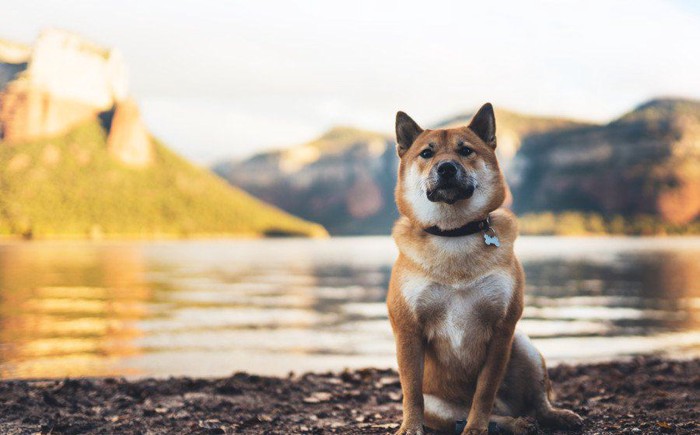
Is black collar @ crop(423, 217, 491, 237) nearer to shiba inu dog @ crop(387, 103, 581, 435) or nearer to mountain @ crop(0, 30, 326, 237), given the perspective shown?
shiba inu dog @ crop(387, 103, 581, 435)

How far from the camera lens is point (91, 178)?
147 metres

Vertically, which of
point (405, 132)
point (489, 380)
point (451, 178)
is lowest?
point (489, 380)

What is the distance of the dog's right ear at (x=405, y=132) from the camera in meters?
6.04

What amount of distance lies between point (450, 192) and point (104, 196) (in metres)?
147

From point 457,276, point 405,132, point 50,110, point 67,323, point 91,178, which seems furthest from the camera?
point 50,110

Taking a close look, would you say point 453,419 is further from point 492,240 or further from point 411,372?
point 492,240

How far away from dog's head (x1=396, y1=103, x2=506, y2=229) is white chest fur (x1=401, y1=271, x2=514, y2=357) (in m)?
0.54

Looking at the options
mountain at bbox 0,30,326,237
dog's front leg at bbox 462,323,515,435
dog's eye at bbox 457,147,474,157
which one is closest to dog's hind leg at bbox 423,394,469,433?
dog's front leg at bbox 462,323,515,435

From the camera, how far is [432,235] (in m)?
5.60

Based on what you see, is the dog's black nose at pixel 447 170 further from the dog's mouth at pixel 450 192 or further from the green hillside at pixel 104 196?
the green hillside at pixel 104 196

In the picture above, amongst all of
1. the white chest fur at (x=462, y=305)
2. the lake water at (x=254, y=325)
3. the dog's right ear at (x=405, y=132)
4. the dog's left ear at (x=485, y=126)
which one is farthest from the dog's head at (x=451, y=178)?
the lake water at (x=254, y=325)

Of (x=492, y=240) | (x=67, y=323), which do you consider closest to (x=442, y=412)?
(x=492, y=240)

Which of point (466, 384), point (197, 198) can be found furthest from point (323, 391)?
point (197, 198)

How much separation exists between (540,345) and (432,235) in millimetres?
11157
